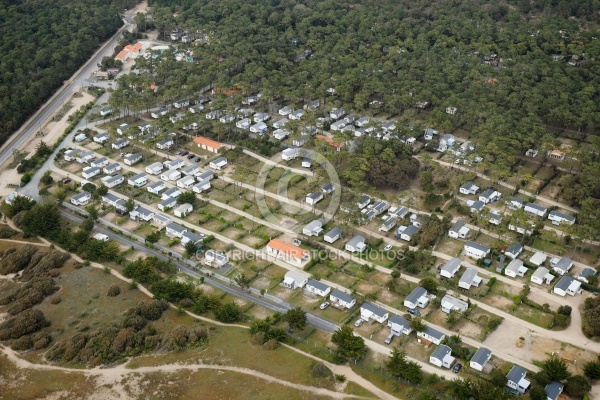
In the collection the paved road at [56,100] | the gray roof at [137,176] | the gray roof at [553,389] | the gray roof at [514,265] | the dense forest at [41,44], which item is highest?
the dense forest at [41,44]

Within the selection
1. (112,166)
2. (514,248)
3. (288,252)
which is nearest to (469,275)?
(514,248)

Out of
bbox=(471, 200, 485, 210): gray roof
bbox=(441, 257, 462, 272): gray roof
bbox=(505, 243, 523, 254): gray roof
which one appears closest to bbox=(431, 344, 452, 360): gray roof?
bbox=(441, 257, 462, 272): gray roof

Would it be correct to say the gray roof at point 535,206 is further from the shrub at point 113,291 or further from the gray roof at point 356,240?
the shrub at point 113,291

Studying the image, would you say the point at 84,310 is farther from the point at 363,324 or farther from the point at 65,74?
the point at 65,74

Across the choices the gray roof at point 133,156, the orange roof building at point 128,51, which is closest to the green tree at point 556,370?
the gray roof at point 133,156

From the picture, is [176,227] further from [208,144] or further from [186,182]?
[208,144]

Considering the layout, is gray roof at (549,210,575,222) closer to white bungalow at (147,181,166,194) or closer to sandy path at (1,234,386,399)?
sandy path at (1,234,386,399)

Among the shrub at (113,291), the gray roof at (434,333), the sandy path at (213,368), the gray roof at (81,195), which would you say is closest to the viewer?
the sandy path at (213,368)

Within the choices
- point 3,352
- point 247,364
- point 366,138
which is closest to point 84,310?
point 3,352
